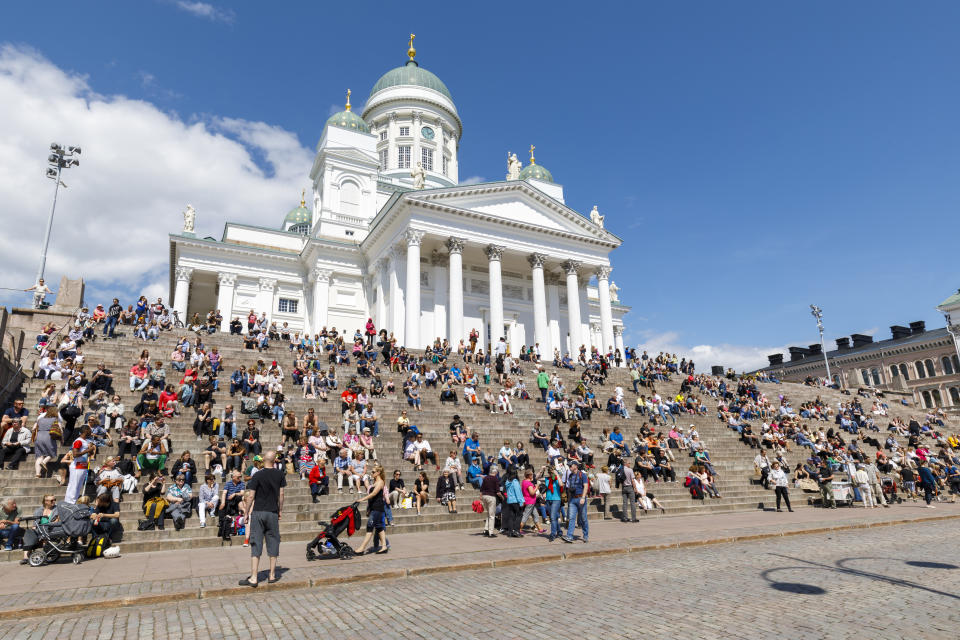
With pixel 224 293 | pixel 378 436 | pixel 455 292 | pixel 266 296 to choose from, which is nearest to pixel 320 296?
pixel 266 296

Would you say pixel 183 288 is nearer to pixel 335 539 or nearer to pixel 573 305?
pixel 573 305

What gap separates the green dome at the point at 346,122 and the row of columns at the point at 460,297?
16.3 m

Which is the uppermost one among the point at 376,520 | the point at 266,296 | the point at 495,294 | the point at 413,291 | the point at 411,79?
the point at 411,79

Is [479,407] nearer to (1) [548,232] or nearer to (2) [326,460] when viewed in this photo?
(2) [326,460]

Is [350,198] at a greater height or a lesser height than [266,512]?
greater

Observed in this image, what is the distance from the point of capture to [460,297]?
34.5 metres

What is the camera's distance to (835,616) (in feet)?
19.0

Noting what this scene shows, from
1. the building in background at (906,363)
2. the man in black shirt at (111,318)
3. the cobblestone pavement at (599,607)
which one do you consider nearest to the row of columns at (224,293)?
the man in black shirt at (111,318)

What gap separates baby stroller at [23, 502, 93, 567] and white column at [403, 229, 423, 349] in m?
23.8

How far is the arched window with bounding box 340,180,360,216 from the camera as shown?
4569 centimetres

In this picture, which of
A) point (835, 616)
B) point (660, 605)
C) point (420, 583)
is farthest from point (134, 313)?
point (835, 616)

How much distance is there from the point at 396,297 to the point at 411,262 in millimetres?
2898

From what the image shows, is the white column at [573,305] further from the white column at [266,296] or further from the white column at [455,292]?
the white column at [266,296]

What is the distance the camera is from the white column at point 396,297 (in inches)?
1367
